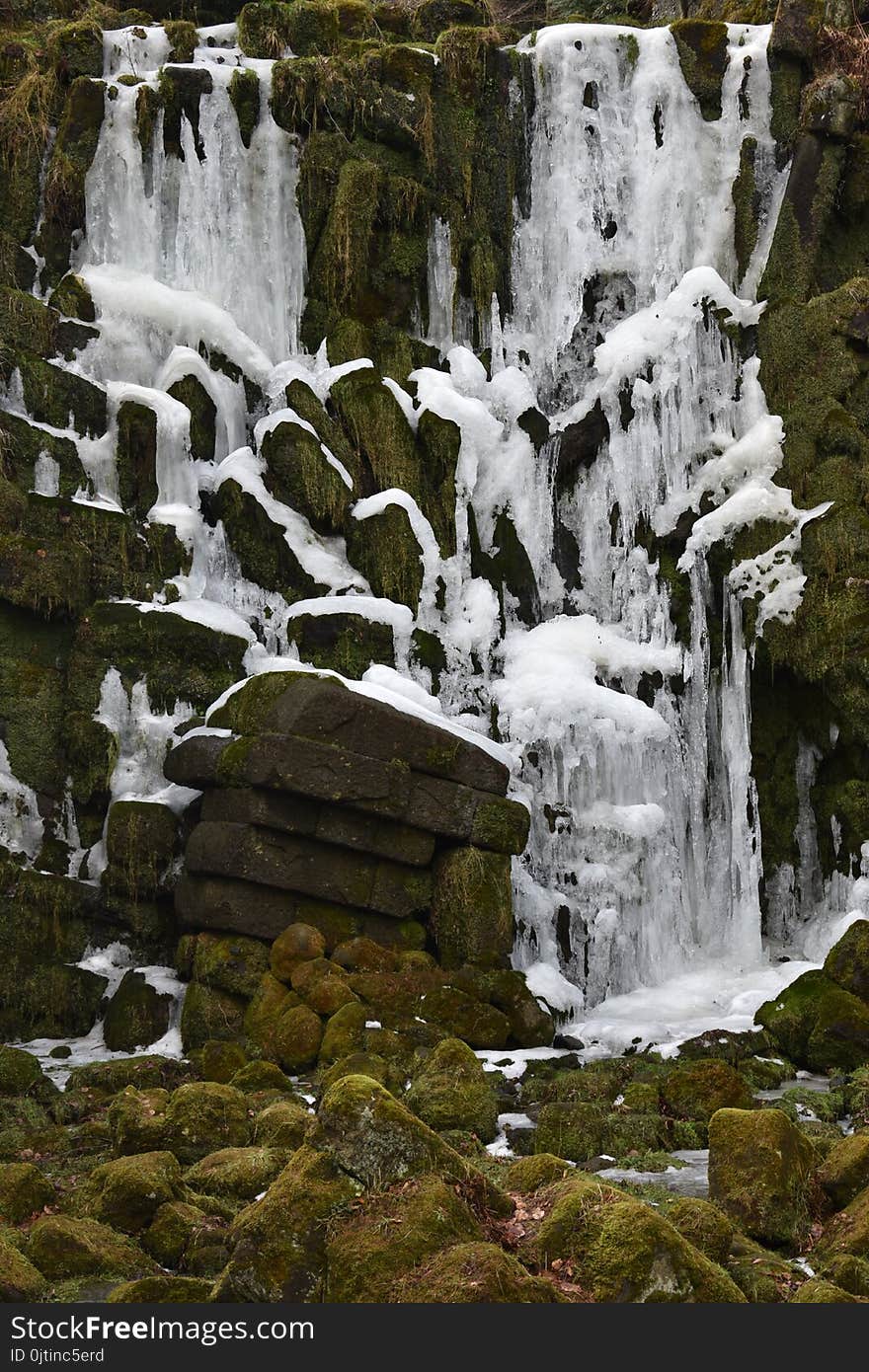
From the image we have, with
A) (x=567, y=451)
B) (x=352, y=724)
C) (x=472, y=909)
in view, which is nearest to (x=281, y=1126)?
(x=472, y=909)

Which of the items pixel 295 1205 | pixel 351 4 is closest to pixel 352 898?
pixel 295 1205

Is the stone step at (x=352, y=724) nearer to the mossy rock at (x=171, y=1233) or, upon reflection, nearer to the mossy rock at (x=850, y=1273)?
the mossy rock at (x=171, y=1233)

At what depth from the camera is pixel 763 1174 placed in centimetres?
798

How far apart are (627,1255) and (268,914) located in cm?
1019

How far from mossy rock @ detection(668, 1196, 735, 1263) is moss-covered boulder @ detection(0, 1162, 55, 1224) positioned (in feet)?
11.9

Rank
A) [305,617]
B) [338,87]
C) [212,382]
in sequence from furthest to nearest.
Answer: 1. [338,87]
2. [212,382]
3. [305,617]

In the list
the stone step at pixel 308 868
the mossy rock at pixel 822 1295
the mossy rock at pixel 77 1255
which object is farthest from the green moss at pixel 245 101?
the mossy rock at pixel 822 1295

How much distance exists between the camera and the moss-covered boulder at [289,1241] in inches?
228

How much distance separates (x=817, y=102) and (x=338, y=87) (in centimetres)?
733

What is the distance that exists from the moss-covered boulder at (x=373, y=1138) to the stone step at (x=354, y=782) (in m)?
9.61

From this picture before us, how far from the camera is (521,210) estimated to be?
23.5 meters

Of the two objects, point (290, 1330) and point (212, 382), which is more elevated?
point (212, 382)

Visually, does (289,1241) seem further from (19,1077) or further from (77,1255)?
(19,1077)

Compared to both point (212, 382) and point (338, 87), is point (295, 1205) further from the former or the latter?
point (338, 87)
